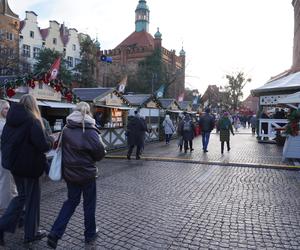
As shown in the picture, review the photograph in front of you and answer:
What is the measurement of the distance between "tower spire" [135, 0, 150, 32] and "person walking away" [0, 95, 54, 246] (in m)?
80.4

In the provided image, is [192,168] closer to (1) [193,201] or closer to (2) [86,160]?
(1) [193,201]

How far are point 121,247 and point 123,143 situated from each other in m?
12.8

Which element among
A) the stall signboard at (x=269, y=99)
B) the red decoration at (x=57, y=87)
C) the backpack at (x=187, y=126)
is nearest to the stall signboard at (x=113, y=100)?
the red decoration at (x=57, y=87)

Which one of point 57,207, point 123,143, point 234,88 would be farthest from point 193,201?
point 234,88

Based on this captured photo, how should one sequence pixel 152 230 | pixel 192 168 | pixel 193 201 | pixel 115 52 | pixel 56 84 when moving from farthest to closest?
pixel 115 52, pixel 56 84, pixel 192 168, pixel 193 201, pixel 152 230

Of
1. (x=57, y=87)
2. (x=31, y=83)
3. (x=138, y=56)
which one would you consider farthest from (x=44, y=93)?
(x=138, y=56)

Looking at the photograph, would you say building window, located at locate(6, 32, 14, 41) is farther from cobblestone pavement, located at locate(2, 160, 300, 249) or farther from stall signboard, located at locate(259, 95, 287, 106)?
cobblestone pavement, located at locate(2, 160, 300, 249)

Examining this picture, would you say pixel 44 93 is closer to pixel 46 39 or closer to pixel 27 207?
pixel 27 207

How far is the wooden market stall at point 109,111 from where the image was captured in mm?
16031

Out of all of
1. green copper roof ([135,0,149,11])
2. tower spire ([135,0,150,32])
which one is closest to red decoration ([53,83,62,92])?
tower spire ([135,0,150,32])

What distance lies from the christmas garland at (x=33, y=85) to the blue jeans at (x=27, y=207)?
7094mm

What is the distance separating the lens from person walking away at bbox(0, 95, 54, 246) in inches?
164

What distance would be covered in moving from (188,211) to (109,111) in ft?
43.4

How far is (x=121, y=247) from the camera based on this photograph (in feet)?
14.3
